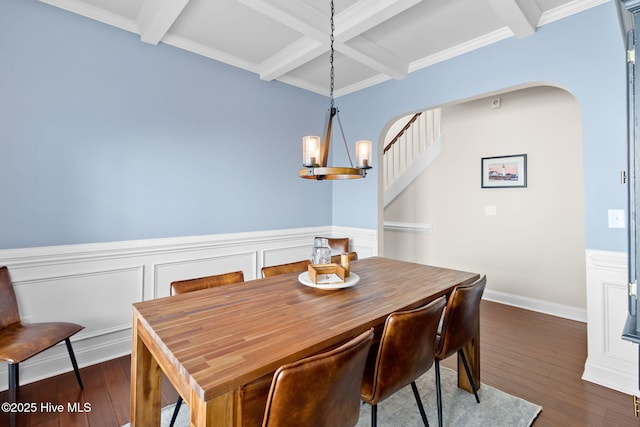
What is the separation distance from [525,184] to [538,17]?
179 centimetres

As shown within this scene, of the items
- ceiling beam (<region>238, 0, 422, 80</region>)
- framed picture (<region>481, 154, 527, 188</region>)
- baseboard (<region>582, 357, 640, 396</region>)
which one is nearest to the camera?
baseboard (<region>582, 357, 640, 396</region>)

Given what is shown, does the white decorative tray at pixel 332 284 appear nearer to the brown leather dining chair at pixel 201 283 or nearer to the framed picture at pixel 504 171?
the brown leather dining chair at pixel 201 283

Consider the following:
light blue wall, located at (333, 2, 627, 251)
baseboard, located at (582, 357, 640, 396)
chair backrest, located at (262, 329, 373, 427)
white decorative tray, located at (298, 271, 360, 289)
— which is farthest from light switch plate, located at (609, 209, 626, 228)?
chair backrest, located at (262, 329, 373, 427)

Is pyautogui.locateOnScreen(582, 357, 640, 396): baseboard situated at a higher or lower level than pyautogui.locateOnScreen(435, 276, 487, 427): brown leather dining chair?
lower

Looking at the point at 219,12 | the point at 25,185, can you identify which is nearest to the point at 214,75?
the point at 219,12

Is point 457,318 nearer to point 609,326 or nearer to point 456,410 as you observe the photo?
point 456,410

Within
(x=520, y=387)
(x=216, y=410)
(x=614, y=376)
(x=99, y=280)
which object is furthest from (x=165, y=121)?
(x=614, y=376)

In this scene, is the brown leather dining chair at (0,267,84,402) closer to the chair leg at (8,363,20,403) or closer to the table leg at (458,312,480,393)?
the chair leg at (8,363,20,403)

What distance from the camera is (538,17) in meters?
2.35

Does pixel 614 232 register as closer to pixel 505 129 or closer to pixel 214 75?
pixel 505 129

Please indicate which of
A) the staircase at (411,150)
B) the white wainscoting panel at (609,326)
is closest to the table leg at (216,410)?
the white wainscoting panel at (609,326)

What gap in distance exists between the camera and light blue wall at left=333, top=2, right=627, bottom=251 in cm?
208

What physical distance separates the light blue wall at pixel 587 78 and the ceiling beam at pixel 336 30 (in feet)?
2.18

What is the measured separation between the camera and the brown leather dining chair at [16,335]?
1.65 m
